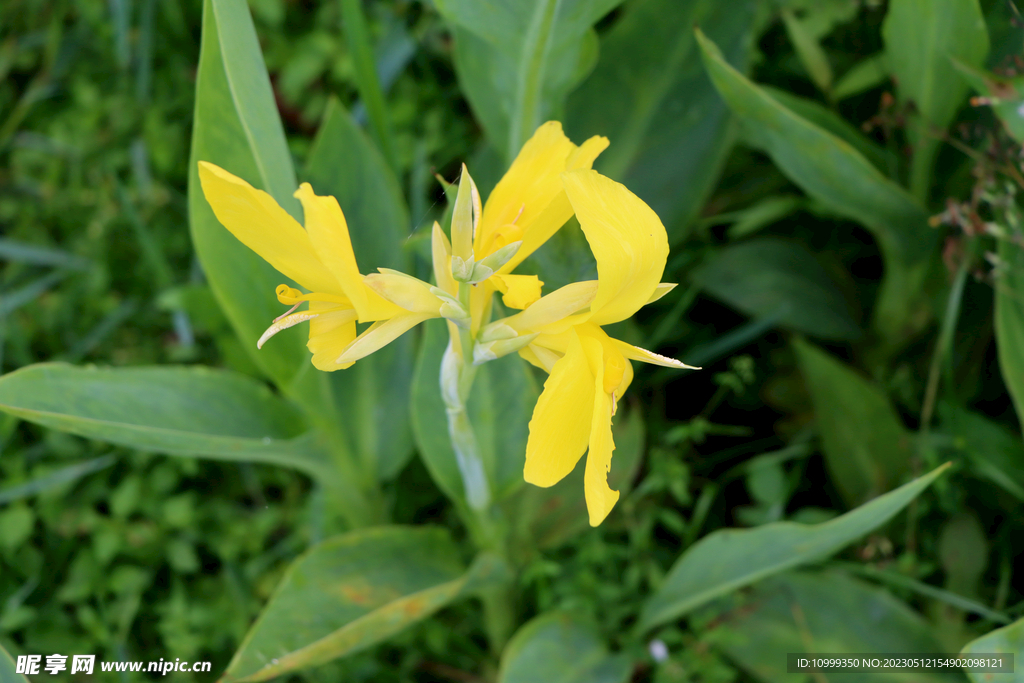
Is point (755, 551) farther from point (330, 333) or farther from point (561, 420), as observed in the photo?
point (330, 333)

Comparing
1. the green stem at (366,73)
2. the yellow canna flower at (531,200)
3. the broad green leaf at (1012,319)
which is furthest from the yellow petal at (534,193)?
the broad green leaf at (1012,319)

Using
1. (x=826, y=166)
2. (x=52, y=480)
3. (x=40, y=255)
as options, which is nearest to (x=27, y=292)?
(x=40, y=255)

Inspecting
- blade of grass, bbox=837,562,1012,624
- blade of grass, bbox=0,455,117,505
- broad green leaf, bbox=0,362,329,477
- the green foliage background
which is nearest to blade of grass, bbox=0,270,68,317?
the green foliage background

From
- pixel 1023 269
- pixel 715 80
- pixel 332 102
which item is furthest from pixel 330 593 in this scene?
pixel 1023 269

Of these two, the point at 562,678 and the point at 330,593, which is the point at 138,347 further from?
the point at 562,678

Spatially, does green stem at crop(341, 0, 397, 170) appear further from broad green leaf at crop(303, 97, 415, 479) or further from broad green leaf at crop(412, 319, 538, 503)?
broad green leaf at crop(412, 319, 538, 503)
